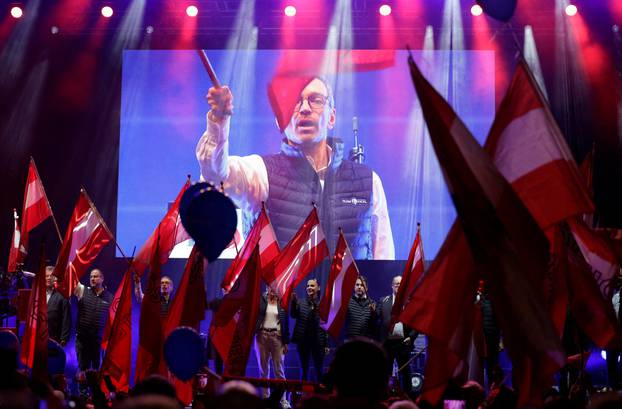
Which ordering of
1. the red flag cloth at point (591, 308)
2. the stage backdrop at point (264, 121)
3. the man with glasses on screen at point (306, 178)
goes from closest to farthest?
the red flag cloth at point (591, 308), the man with glasses on screen at point (306, 178), the stage backdrop at point (264, 121)

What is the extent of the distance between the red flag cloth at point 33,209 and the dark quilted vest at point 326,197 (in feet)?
12.9

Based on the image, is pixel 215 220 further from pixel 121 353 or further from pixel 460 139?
pixel 460 139

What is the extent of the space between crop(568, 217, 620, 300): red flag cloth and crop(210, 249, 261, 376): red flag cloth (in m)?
3.22

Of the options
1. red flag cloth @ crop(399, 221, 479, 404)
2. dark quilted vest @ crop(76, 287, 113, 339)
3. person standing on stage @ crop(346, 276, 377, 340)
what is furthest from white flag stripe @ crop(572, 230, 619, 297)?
dark quilted vest @ crop(76, 287, 113, 339)

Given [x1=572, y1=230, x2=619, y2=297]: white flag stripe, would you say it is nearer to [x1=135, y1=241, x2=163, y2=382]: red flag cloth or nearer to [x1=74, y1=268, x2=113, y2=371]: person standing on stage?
[x1=135, y1=241, x2=163, y2=382]: red flag cloth

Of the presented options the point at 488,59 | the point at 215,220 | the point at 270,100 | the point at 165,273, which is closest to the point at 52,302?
the point at 165,273

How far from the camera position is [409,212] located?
14.8m

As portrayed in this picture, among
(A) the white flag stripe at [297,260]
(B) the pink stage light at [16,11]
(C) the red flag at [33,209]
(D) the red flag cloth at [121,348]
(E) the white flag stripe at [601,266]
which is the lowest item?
(D) the red flag cloth at [121,348]

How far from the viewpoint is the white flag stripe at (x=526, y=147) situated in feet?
17.9

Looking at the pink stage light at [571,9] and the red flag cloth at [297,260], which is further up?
the pink stage light at [571,9]

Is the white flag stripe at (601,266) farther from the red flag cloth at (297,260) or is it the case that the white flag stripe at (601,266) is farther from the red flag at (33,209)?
the red flag at (33,209)

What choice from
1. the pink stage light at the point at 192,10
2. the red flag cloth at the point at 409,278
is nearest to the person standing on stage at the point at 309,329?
the red flag cloth at the point at 409,278

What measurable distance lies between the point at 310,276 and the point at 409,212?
1.97 meters

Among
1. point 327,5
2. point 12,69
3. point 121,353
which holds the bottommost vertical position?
point 121,353
